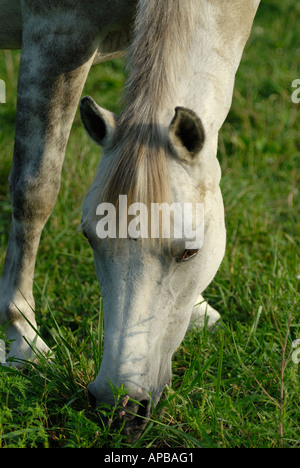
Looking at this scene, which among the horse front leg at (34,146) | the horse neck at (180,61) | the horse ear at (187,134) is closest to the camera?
the horse ear at (187,134)

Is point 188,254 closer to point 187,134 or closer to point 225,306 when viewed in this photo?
point 187,134

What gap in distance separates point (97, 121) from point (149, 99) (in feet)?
0.69

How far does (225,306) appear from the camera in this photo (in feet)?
10.2

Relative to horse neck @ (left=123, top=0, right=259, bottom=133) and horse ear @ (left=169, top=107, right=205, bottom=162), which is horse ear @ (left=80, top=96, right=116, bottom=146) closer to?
horse neck @ (left=123, top=0, right=259, bottom=133)

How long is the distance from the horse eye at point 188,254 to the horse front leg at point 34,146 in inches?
28.8

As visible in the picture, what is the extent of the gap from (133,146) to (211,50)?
56 cm

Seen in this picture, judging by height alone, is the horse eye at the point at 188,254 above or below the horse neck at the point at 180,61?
below

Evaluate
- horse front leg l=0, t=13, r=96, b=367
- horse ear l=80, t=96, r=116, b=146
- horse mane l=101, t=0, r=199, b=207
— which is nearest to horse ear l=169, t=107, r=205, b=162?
horse mane l=101, t=0, r=199, b=207

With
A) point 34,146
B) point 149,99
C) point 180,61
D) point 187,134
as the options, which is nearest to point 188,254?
point 187,134

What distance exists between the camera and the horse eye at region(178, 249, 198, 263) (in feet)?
7.00

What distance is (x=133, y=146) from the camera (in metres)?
2.07

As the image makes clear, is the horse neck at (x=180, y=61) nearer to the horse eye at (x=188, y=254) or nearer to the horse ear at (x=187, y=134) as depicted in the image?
the horse ear at (x=187, y=134)

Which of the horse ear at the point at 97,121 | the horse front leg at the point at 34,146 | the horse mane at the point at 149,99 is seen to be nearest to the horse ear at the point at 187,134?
the horse mane at the point at 149,99

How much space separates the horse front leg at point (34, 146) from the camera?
8.42 ft
